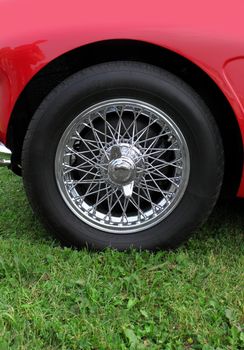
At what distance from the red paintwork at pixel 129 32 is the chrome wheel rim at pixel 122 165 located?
0.33 metres

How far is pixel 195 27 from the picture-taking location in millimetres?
2365

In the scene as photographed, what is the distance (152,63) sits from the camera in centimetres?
257

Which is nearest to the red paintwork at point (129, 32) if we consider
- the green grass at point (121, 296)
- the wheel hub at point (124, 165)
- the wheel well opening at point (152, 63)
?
the wheel well opening at point (152, 63)

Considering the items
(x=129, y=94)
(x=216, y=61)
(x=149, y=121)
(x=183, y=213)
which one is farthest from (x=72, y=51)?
(x=183, y=213)

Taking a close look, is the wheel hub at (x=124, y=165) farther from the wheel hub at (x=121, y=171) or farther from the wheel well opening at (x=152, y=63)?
the wheel well opening at (x=152, y=63)

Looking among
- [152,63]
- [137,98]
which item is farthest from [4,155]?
[152,63]

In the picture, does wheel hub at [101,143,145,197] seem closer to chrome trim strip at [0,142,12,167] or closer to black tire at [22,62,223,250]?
black tire at [22,62,223,250]

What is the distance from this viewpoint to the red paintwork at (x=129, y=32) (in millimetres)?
2359

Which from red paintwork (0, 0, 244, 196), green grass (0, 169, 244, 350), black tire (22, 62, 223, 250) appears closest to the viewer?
green grass (0, 169, 244, 350)

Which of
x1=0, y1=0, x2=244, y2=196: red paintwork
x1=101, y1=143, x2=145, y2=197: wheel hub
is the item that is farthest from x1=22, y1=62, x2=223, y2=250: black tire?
x1=101, y1=143, x2=145, y2=197: wheel hub

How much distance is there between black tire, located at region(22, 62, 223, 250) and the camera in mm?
2475

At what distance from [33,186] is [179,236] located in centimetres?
81

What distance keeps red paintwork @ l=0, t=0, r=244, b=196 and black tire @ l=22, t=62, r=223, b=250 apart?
157 mm

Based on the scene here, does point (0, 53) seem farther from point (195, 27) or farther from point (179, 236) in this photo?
point (179, 236)
